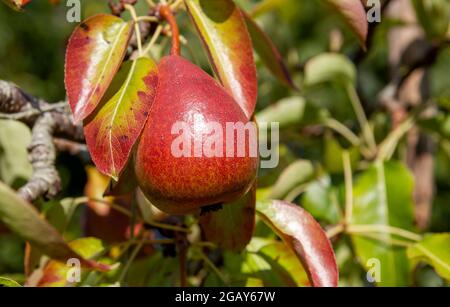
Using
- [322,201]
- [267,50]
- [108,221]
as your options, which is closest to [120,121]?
[267,50]

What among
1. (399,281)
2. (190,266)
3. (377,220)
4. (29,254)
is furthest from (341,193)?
(29,254)

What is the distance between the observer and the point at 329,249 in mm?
1090

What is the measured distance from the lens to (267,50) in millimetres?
1257

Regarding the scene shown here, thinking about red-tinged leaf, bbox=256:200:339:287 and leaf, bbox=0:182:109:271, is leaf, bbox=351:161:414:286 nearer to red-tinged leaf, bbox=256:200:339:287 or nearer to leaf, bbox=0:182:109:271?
red-tinged leaf, bbox=256:200:339:287

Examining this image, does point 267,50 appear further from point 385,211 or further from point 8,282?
point 8,282

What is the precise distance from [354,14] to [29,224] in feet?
1.93

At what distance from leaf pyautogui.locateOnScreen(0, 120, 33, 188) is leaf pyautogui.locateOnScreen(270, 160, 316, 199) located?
499 millimetres

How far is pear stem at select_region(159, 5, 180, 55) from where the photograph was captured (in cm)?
106

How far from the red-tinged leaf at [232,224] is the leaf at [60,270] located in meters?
0.20

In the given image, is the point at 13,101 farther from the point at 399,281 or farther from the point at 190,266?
the point at 399,281

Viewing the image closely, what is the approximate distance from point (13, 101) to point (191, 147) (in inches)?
17.3

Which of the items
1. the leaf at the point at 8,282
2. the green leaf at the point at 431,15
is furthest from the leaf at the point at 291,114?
the leaf at the point at 8,282

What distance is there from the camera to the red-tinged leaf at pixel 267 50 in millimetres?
1246

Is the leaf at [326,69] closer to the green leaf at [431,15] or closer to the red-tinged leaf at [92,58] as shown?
the green leaf at [431,15]
